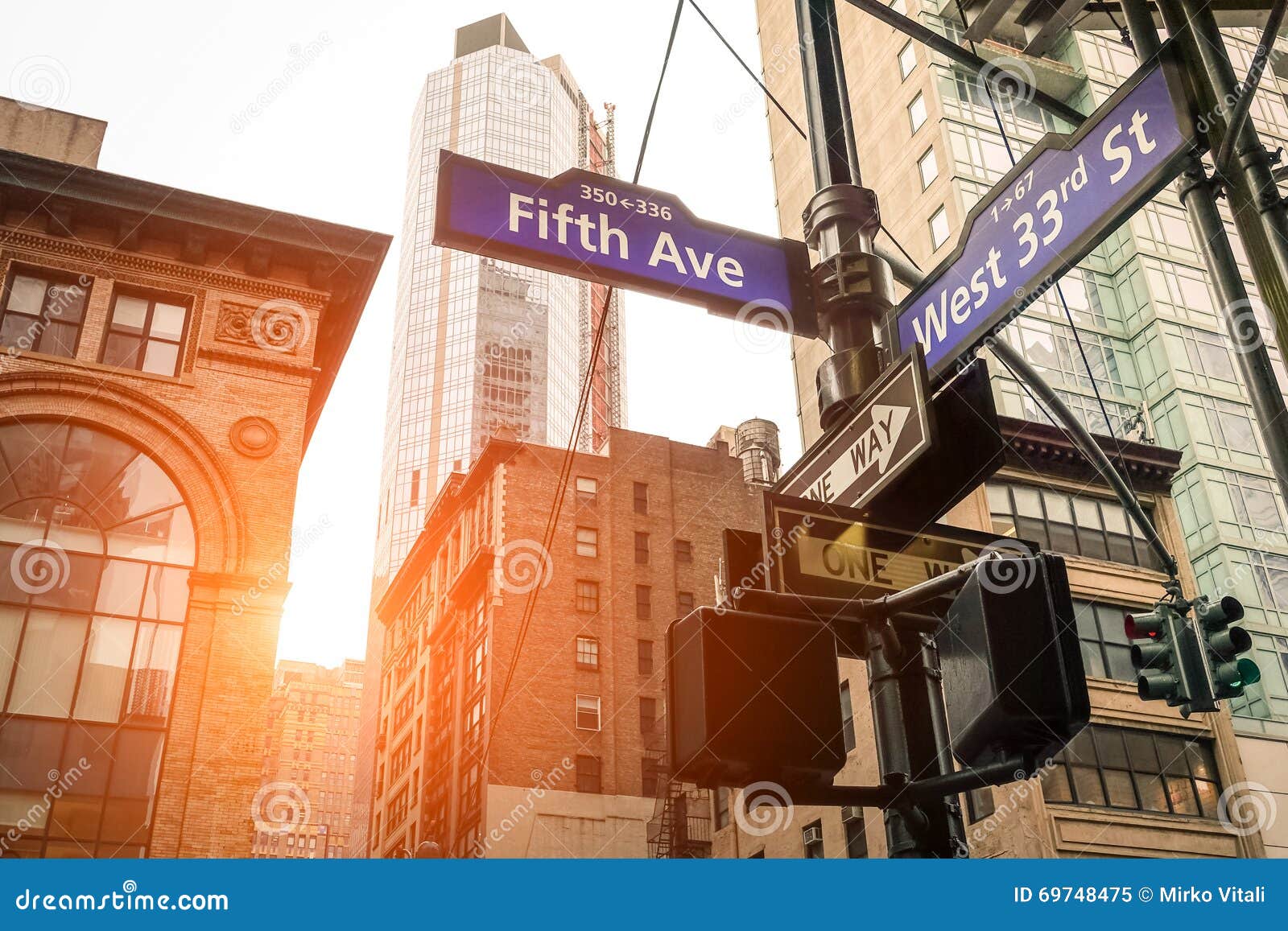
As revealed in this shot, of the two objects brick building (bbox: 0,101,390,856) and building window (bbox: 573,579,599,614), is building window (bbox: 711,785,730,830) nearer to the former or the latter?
building window (bbox: 573,579,599,614)

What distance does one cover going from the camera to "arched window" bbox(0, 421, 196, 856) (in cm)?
2019

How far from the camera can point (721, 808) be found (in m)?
43.8

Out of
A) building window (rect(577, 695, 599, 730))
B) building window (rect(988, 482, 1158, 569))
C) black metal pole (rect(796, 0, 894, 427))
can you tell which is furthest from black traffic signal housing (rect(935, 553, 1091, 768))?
building window (rect(577, 695, 599, 730))

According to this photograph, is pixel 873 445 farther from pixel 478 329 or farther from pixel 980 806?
pixel 478 329

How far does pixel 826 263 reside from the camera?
5.21 metres

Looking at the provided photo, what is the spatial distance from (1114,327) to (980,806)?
64.7 feet

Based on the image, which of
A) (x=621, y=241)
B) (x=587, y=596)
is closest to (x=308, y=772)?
(x=587, y=596)

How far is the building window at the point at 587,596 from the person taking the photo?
182 feet

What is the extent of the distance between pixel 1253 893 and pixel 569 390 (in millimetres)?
139041

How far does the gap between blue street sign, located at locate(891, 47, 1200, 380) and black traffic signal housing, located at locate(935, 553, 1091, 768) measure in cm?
136

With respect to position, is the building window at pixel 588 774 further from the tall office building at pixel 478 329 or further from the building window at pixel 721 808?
the tall office building at pixel 478 329

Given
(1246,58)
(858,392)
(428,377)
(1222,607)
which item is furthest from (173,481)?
(428,377)

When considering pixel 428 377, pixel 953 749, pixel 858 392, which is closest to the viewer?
pixel 953 749

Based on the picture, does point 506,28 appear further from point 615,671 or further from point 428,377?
point 615,671
